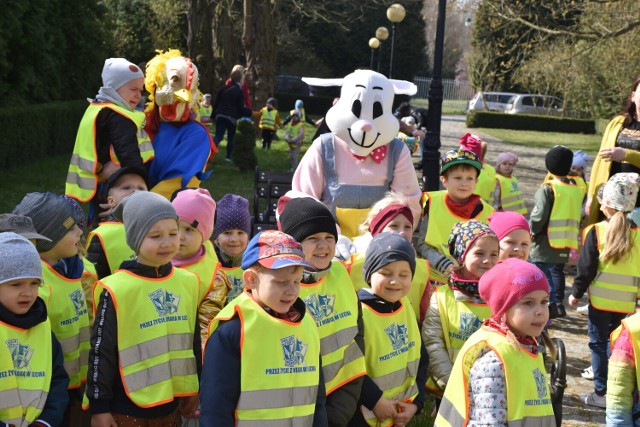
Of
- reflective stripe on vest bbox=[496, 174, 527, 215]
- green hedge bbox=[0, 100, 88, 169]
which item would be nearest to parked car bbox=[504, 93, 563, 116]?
green hedge bbox=[0, 100, 88, 169]

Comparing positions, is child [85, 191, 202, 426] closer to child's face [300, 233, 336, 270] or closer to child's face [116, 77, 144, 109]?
child's face [300, 233, 336, 270]

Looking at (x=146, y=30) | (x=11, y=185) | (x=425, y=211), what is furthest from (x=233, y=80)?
(x=146, y=30)

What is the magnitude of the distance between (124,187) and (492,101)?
48827 millimetres

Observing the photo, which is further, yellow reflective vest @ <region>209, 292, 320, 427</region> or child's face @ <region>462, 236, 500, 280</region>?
child's face @ <region>462, 236, 500, 280</region>

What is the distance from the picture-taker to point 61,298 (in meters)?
4.34

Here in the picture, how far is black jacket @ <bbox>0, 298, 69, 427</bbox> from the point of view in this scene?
3.76 meters

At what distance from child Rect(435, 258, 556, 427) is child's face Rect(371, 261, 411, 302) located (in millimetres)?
561

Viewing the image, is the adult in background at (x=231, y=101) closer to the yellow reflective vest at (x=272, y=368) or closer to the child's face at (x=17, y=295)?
the child's face at (x=17, y=295)

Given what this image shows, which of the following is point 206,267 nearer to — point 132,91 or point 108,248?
point 108,248

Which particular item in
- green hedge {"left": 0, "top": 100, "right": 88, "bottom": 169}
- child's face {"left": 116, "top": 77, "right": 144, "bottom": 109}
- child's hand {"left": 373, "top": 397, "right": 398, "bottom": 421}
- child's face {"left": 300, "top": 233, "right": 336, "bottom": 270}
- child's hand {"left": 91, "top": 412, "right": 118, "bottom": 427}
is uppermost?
child's face {"left": 116, "top": 77, "right": 144, "bottom": 109}

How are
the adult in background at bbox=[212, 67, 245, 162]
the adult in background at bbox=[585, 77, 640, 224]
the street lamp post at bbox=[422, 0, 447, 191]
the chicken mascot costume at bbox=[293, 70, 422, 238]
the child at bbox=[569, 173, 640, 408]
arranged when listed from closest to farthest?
the chicken mascot costume at bbox=[293, 70, 422, 238], the child at bbox=[569, 173, 640, 408], the adult in background at bbox=[585, 77, 640, 224], the street lamp post at bbox=[422, 0, 447, 191], the adult in background at bbox=[212, 67, 245, 162]

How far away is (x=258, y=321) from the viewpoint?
3555 mm

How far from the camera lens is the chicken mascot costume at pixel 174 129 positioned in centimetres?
627

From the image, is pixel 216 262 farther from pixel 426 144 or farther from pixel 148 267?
pixel 426 144
